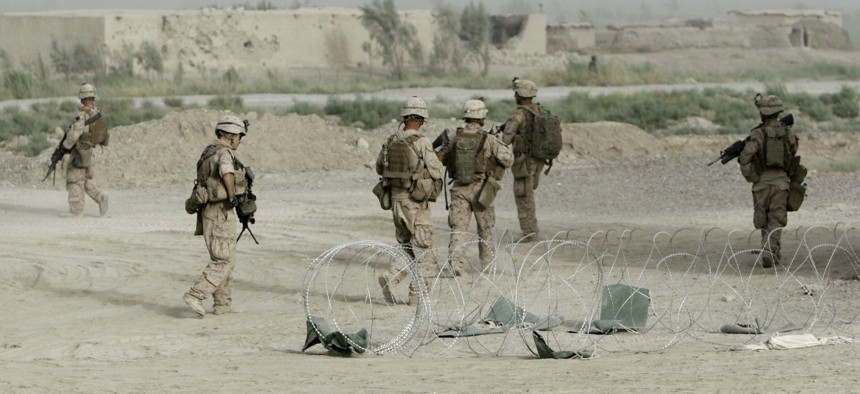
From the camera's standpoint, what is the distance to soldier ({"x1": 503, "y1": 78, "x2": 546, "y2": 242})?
14.8 metres

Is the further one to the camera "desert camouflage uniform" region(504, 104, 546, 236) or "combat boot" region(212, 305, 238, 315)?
"desert camouflage uniform" region(504, 104, 546, 236)

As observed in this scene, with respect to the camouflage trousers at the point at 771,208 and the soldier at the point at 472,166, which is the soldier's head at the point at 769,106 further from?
the soldier at the point at 472,166

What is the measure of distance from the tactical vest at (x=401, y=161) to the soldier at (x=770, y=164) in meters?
3.30

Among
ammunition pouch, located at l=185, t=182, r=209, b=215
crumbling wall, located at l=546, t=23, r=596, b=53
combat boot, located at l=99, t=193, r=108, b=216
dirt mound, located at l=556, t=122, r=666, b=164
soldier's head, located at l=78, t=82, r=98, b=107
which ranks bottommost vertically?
crumbling wall, located at l=546, t=23, r=596, b=53

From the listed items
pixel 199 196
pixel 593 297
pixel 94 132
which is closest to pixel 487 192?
pixel 593 297

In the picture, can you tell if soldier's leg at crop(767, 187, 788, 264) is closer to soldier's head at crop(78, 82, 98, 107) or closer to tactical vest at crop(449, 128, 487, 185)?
tactical vest at crop(449, 128, 487, 185)

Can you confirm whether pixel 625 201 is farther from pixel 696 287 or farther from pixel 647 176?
pixel 696 287

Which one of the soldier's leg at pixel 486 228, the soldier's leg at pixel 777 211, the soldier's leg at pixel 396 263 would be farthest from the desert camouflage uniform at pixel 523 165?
the soldier's leg at pixel 396 263

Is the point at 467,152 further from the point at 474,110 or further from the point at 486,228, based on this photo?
the point at 486,228

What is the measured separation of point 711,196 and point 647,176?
2.13 m

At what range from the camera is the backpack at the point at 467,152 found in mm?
12891

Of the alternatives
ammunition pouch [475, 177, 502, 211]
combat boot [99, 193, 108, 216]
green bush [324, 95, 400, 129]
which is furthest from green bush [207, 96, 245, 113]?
ammunition pouch [475, 177, 502, 211]

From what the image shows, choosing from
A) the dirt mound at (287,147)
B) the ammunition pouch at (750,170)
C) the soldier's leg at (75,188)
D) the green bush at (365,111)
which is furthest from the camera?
the green bush at (365,111)

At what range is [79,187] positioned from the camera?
1764 centimetres
